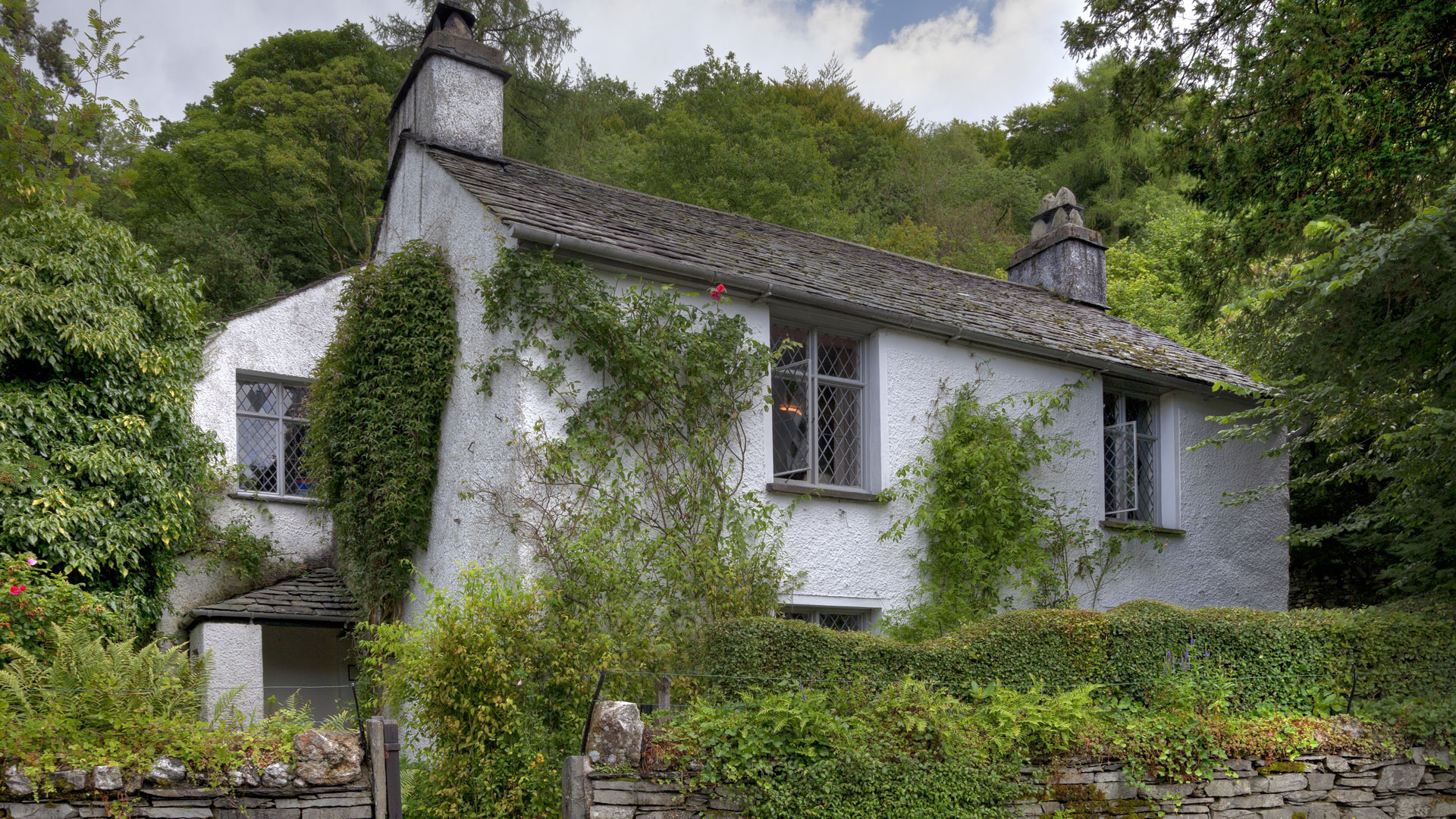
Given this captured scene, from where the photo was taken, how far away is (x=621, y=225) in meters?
11.2

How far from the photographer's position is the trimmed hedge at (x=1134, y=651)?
7730 millimetres

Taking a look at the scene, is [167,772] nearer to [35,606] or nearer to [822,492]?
Result: [35,606]

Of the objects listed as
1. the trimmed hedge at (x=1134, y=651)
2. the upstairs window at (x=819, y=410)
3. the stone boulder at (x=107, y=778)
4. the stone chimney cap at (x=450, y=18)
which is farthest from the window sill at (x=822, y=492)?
the stone chimney cap at (x=450, y=18)

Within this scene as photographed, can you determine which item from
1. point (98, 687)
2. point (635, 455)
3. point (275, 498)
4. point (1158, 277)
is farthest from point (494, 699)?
point (1158, 277)

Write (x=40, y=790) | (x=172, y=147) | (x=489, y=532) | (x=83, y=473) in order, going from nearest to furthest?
1. (x=40, y=790)
2. (x=489, y=532)
3. (x=83, y=473)
4. (x=172, y=147)

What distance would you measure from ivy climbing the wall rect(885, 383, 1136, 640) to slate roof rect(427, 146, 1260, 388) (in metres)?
1.17

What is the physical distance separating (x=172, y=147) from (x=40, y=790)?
2531cm

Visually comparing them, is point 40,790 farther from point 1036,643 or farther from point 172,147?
point 172,147

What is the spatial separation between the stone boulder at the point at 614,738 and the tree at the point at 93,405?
646 centimetres

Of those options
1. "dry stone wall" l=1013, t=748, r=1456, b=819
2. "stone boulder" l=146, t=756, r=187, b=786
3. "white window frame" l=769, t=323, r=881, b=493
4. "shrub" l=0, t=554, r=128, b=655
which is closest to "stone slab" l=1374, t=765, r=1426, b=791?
"dry stone wall" l=1013, t=748, r=1456, b=819

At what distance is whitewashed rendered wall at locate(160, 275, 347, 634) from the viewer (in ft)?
42.7

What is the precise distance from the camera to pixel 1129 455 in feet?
46.2

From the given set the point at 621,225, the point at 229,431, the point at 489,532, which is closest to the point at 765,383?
the point at 621,225

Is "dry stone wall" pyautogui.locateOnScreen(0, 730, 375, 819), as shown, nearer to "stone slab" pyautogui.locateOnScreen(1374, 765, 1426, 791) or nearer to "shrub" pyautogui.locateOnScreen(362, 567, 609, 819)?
"shrub" pyautogui.locateOnScreen(362, 567, 609, 819)
